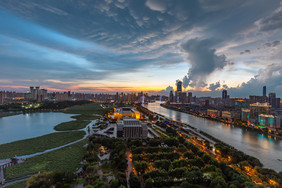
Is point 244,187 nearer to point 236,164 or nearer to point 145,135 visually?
point 236,164

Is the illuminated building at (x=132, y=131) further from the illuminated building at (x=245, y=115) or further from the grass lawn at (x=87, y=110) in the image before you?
the illuminated building at (x=245, y=115)

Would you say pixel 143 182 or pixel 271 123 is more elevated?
pixel 271 123

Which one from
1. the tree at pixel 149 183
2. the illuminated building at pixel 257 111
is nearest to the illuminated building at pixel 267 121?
the illuminated building at pixel 257 111

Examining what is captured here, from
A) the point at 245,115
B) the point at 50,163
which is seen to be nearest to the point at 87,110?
the point at 50,163

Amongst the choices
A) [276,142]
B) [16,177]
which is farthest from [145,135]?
[276,142]

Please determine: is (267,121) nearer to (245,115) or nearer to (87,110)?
(245,115)

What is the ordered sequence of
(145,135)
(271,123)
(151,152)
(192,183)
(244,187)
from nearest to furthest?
(244,187)
(192,183)
(151,152)
(145,135)
(271,123)

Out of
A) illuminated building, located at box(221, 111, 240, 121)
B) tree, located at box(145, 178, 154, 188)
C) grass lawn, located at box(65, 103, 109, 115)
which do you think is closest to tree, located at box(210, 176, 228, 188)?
tree, located at box(145, 178, 154, 188)
